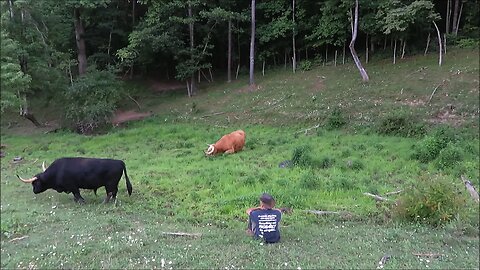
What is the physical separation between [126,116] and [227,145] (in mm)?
13089

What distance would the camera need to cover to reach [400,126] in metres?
18.1

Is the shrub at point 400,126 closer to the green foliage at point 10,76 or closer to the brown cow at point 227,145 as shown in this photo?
the brown cow at point 227,145

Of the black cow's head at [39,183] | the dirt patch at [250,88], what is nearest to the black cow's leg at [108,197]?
the black cow's head at [39,183]

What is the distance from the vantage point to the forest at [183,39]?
24344 mm

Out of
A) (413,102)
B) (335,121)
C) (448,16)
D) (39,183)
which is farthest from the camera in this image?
(448,16)

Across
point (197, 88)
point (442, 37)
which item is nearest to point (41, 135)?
point (197, 88)

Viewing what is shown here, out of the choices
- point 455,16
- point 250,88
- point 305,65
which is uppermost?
point 455,16

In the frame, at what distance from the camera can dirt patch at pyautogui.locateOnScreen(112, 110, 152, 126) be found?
88.2 feet

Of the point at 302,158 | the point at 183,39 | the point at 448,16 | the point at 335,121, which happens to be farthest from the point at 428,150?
the point at 183,39

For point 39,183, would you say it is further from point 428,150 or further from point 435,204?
point 428,150

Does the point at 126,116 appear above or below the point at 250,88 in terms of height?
below

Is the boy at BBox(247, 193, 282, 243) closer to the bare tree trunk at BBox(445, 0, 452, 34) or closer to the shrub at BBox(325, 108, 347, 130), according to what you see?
the shrub at BBox(325, 108, 347, 130)

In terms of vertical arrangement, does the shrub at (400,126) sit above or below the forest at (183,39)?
below

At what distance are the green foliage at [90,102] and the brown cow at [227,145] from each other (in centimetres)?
1018
